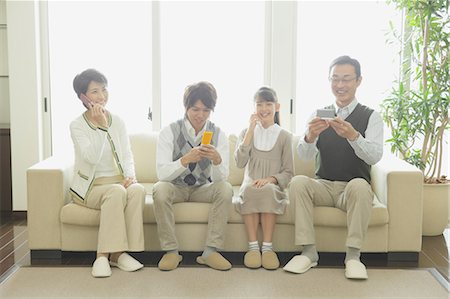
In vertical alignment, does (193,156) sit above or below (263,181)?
Answer: above

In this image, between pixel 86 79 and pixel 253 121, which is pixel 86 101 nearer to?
pixel 86 79

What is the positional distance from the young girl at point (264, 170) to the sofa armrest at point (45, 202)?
1076 millimetres

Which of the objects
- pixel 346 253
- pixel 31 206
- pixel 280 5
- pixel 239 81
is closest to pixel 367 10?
pixel 280 5

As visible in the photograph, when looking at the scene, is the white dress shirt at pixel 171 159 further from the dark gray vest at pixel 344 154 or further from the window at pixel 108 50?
the window at pixel 108 50

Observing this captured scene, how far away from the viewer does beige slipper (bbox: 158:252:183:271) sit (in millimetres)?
3770

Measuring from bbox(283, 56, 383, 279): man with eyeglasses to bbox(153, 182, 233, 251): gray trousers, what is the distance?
0.41 m

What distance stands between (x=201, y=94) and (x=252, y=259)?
101 centimetres

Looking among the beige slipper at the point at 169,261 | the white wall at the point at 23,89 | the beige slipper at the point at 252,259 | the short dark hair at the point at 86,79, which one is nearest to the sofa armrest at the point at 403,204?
the beige slipper at the point at 252,259

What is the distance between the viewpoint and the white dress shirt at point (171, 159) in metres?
3.93

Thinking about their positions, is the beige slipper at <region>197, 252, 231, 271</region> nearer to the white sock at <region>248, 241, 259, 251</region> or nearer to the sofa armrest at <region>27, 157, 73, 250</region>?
the white sock at <region>248, 241, 259, 251</region>

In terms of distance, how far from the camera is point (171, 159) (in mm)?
4016

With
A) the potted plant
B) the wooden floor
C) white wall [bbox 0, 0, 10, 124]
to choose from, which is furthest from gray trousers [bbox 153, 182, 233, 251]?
white wall [bbox 0, 0, 10, 124]

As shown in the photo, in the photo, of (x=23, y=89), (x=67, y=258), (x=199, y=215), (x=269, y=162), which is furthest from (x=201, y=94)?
(x=23, y=89)

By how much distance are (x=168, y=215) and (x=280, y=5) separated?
6.83 feet
